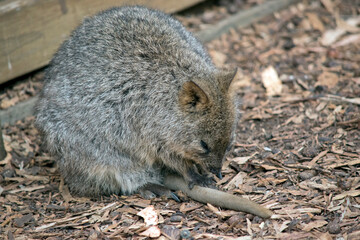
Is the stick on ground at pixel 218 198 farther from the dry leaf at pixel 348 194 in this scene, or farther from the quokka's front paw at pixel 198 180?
the dry leaf at pixel 348 194

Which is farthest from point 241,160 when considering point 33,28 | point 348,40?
point 348,40

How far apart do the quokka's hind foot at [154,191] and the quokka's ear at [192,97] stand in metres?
1.05

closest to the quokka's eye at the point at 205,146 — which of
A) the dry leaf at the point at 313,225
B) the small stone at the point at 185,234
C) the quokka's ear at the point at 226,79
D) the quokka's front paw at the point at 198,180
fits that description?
the quokka's front paw at the point at 198,180

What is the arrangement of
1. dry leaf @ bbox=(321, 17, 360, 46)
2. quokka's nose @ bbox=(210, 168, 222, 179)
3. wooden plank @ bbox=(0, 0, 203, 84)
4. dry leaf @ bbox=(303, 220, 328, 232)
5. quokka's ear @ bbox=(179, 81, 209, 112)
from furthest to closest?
1. dry leaf @ bbox=(321, 17, 360, 46)
2. wooden plank @ bbox=(0, 0, 203, 84)
3. quokka's nose @ bbox=(210, 168, 222, 179)
4. quokka's ear @ bbox=(179, 81, 209, 112)
5. dry leaf @ bbox=(303, 220, 328, 232)

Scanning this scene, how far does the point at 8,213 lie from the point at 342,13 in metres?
6.55

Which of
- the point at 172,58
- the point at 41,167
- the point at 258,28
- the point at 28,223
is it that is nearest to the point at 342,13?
the point at 258,28

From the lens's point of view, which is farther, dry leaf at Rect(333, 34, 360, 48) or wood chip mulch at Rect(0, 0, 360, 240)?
dry leaf at Rect(333, 34, 360, 48)

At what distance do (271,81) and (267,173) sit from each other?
220 centimetres

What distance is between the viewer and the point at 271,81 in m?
7.16

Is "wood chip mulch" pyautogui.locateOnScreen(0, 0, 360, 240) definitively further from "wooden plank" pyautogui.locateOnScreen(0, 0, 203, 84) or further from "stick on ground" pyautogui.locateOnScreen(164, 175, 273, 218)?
"wooden plank" pyautogui.locateOnScreen(0, 0, 203, 84)

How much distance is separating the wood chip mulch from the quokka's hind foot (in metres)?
0.11

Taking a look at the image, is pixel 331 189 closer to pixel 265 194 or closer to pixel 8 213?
pixel 265 194

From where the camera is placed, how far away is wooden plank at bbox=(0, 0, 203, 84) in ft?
21.0

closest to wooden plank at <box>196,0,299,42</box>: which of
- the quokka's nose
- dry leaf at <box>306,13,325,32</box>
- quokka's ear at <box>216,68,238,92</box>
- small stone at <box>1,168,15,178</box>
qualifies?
dry leaf at <box>306,13,325,32</box>
